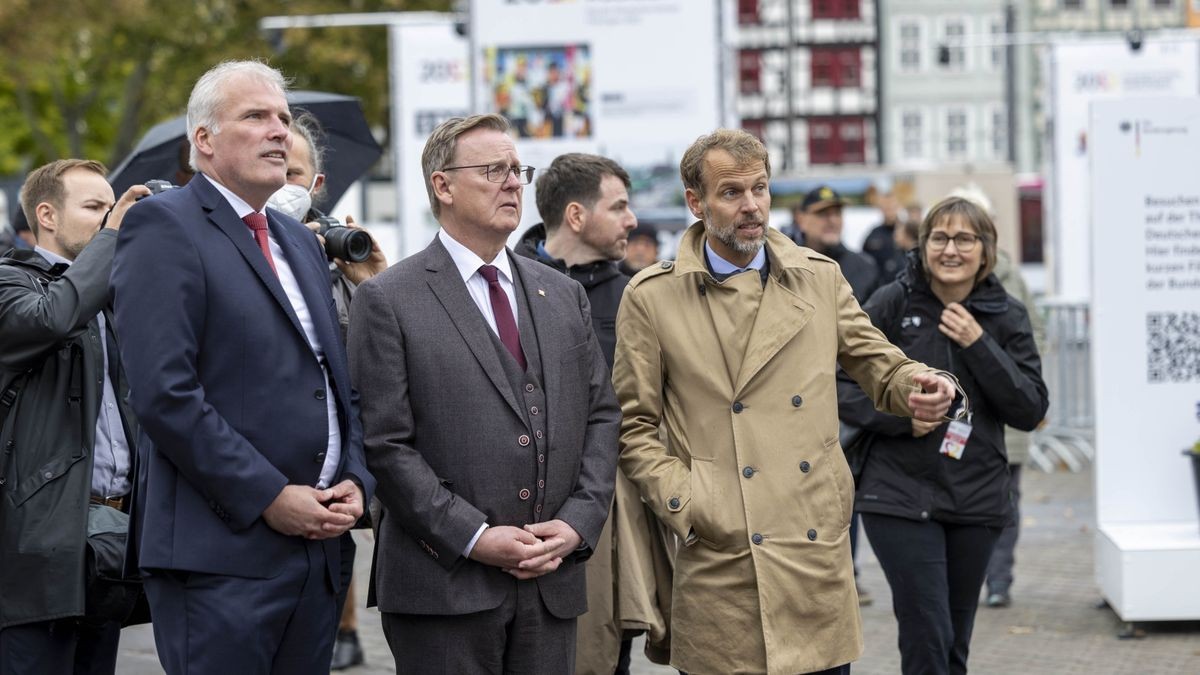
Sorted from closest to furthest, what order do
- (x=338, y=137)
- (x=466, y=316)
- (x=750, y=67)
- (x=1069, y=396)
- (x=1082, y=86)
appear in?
(x=466, y=316)
(x=338, y=137)
(x=1069, y=396)
(x=1082, y=86)
(x=750, y=67)

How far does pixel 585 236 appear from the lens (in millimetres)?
5527

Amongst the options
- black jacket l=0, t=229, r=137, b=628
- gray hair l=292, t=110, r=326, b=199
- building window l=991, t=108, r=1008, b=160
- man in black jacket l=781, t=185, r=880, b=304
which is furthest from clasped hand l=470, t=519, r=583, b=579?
building window l=991, t=108, r=1008, b=160

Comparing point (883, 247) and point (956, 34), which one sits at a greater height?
point (956, 34)

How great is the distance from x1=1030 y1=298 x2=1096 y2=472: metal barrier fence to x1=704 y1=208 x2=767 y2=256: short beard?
9.64 meters

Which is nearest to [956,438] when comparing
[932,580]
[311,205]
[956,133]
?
[932,580]

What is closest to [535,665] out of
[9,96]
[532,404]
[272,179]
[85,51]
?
[532,404]

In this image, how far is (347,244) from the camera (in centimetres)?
454

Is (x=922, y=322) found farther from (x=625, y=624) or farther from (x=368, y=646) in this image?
(x=368, y=646)

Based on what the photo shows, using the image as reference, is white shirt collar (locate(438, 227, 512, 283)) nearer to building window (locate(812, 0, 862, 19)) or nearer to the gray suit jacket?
the gray suit jacket

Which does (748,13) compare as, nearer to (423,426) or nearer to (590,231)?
(590,231)

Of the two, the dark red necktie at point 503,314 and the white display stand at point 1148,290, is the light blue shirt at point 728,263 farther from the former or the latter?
the white display stand at point 1148,290

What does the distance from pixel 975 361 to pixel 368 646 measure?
11.9 feet

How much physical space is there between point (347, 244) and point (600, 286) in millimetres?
1254

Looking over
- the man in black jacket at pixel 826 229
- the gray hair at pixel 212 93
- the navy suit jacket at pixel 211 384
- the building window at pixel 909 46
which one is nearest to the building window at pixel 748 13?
the building window at pixel 909 46
